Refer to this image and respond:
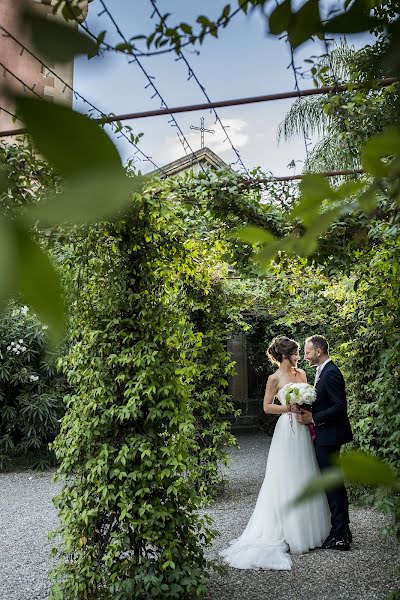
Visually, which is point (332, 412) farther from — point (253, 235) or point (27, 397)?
point (27, 397)

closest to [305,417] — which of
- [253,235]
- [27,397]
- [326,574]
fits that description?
[326,574]

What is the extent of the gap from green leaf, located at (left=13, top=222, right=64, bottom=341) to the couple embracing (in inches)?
188

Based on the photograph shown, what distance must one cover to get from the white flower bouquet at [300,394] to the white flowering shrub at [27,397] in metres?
4.61

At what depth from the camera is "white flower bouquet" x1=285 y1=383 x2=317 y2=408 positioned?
212 inches

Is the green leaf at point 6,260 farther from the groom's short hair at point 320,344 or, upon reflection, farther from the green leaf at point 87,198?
the groom's short hair at point 320,344

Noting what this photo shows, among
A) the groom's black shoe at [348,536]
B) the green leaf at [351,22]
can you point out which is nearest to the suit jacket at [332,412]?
the groom's black shoe at [348,536]

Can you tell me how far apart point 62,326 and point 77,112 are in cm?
8

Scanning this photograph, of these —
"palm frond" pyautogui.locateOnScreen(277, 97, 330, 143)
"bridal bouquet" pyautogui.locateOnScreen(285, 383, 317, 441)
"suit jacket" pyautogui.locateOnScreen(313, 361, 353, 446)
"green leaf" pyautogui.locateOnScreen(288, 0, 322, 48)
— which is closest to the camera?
"green leaf" pyautogui.locateOnScreen(288, 0, 322, 48)

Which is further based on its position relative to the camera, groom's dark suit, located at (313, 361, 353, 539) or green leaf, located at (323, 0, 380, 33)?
groom's dark suit, located at (313, 361, 353, 539)

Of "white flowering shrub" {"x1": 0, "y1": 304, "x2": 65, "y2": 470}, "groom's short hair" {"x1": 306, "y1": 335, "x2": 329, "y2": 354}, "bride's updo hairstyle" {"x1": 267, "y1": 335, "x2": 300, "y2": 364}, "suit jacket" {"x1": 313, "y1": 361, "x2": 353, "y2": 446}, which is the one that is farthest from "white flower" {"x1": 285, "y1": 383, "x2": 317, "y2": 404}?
"white flowering shrub" {"x1": 0, "y1": 304, "x2": 65, "y2": 470}

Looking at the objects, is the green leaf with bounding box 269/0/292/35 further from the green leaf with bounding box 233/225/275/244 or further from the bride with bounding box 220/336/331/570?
the bride with bounding box 220/336/331/570

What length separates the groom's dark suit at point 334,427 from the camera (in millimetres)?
5039

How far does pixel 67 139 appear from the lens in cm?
21

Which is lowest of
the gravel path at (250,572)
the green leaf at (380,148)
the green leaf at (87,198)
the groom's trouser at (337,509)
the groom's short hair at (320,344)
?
the gravel path at (250,572)
